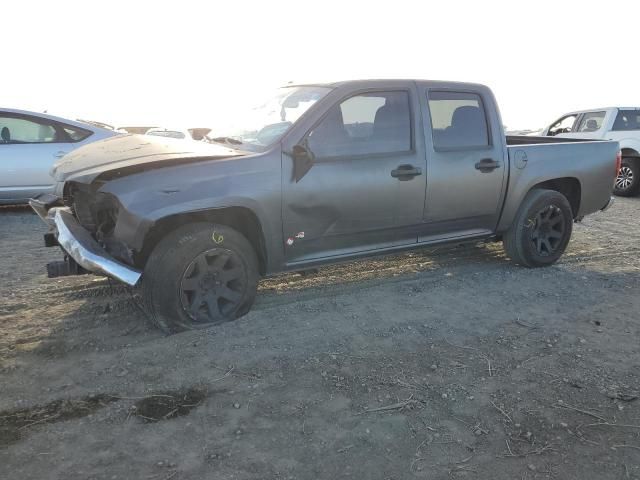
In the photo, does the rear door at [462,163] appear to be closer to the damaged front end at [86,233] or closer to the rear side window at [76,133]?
the damaged front end at [86,233]

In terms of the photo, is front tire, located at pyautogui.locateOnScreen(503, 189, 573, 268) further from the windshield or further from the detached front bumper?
the detached front bumper

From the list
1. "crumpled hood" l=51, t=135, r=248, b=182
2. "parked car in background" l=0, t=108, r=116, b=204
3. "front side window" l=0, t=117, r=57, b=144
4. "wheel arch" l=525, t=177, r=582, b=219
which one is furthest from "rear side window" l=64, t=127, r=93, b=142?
"wheel arch" l=525, t=177, r=582, b=219

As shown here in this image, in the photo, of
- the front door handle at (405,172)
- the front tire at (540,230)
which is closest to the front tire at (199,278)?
the front door handle at (405,172)

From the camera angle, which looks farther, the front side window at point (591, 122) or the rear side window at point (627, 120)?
the front side window at point (591, 122)

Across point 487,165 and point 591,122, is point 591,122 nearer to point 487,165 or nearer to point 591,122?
point 591,122

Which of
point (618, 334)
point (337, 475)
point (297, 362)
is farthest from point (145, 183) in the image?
point (618, 334)

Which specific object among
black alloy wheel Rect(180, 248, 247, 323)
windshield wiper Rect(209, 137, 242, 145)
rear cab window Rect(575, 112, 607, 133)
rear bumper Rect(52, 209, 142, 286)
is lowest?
black alloy wheel Rect(180, 248, 247, 323)

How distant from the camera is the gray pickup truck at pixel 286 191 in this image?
11.7ft

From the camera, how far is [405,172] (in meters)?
4.37

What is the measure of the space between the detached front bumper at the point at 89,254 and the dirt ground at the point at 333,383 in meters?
0.57

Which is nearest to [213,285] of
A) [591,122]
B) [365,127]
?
[365,127]

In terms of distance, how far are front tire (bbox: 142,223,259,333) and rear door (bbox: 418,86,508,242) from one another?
176 cm

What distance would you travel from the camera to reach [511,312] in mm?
4309

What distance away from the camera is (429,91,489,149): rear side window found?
15.2 feet
